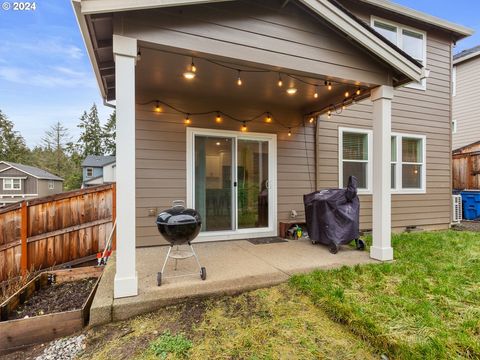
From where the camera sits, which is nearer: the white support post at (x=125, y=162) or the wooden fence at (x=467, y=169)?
the white support post at (x=125, y=162)

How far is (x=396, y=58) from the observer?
3.52 metres

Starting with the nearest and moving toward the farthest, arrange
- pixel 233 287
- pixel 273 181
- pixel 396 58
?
pixel 233 287, pixel 396 58, pixel 273 181

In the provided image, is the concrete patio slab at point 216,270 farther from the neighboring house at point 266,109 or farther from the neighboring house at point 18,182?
the neighboring house at point 18,182

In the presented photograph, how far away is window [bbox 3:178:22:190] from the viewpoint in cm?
1883

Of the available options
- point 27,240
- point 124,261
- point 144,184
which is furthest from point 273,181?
point 27,240

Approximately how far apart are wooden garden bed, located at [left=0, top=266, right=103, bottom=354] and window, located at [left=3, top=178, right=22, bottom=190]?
21.3m

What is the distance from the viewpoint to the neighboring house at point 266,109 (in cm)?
258

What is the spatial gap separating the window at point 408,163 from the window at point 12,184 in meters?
23.9

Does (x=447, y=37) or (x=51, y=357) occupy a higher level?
(x=447, y=37)

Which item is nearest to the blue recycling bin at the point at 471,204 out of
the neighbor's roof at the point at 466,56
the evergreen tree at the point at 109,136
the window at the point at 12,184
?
the neighbor's roof at the point at 466,56

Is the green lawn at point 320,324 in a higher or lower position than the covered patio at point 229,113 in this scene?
lower

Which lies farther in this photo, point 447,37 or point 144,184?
point 447,37

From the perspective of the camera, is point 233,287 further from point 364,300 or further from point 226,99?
point 226,99

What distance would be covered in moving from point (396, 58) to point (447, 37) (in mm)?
4946
